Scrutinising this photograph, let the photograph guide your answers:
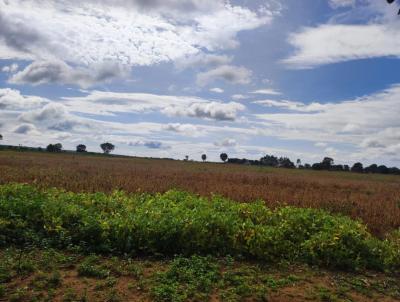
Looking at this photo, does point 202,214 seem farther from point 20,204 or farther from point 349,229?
point 20,204

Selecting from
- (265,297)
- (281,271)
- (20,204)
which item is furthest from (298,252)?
(20,204)

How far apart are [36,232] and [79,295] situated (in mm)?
3059

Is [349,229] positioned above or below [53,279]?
above

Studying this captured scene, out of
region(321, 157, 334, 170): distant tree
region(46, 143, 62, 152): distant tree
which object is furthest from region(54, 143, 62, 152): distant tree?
region(321, 157, 334, 170): distant tree

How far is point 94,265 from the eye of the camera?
6977 mm

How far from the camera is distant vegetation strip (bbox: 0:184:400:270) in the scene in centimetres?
796

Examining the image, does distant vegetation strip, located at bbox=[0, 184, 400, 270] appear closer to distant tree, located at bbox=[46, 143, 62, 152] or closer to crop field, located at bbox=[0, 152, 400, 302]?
crop field, located at bbox=[0, 152, 400, 302]

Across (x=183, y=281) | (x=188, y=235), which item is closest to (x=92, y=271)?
(x=183, y=281)

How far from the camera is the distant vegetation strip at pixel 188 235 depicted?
796 cm

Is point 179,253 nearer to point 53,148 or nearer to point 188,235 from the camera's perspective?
point 188,235

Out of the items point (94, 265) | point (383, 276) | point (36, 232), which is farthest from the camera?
point (36, 232)

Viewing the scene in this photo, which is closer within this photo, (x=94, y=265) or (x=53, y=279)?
(x=53, y=279)

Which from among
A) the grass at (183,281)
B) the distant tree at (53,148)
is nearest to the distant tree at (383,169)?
the distant tree at (53,148)

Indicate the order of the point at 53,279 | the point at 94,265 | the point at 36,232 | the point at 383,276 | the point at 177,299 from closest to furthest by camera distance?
1. the point at 177,299
2. the point at 53,279
3. the point at 94,265
4. the point at 383,276
5. the point at 36,232
